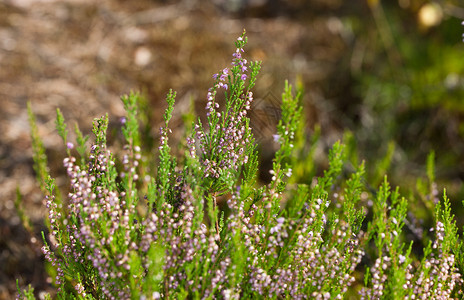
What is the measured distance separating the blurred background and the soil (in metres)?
0.01

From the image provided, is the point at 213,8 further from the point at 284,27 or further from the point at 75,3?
the point at 75,3

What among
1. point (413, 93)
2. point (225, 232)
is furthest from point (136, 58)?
point (225, 232)

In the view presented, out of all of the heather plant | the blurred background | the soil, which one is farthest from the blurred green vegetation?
the heather plant

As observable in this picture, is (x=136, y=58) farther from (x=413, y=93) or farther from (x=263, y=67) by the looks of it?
(x=413, y=93)

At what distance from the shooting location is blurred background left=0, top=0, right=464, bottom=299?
3736 mm

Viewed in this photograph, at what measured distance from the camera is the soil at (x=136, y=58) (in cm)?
364

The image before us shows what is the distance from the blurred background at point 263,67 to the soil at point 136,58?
0.04 ft

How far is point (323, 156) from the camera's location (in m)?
3.73

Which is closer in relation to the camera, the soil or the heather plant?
the heather plant

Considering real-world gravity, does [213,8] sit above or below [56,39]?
above

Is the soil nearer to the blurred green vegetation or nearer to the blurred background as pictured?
the blurred background

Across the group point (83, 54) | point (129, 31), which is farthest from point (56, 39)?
point (129, 31)

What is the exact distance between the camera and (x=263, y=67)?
436cm

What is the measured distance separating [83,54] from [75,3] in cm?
87
